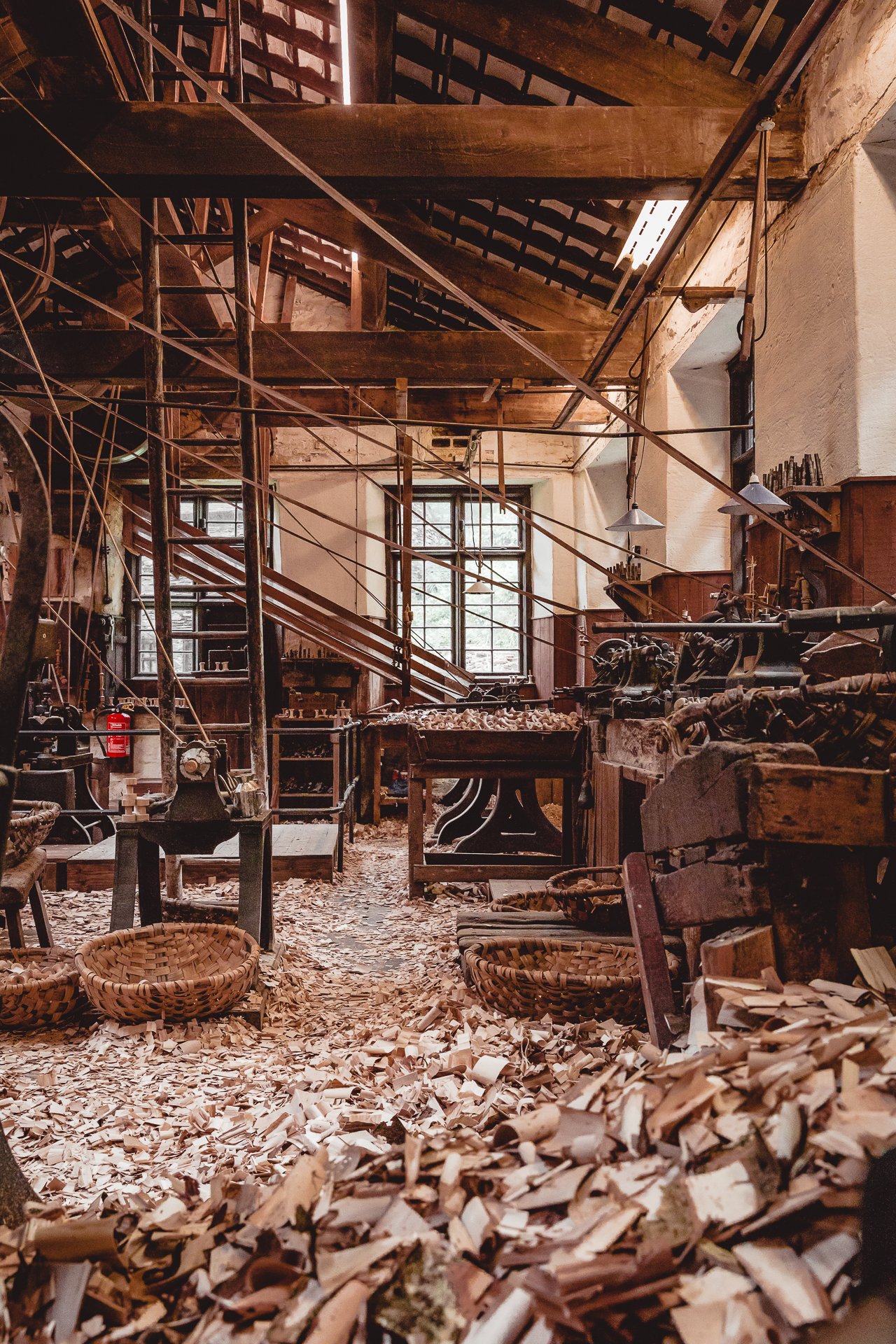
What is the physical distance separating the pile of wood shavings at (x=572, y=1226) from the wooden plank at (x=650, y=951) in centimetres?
55

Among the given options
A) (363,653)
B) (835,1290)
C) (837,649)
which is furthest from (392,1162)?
(363,653)

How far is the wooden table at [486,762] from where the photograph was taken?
5168 mm

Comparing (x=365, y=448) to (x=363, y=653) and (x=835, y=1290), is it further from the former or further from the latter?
(x=835, y=1290)

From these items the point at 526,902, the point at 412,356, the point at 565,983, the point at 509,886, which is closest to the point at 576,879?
the point at 526,902

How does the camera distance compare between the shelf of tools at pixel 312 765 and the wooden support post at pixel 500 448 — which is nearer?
the wooden support post at pixel 500 448

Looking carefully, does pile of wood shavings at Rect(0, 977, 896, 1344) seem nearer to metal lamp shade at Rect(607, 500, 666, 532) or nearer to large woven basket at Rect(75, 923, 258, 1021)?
large woven basket at Rect(75, 923, 258, 1021)

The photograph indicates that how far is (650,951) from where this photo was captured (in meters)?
2.13

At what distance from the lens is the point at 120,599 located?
11.6 metres

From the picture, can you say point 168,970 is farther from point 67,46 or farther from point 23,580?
point 67,46

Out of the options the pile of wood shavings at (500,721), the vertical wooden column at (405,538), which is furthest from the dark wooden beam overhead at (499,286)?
the pile of wood shavings at (500,721)

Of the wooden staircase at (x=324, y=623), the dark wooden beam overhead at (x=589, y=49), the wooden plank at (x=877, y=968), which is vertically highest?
the dark wooden beam overhead at (x=589, y=49)

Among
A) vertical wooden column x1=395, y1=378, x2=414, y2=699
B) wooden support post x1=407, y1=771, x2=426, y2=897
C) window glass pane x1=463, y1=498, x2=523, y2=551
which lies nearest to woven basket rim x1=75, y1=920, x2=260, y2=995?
wooden support post x1=407, y1=771, x2=426, y2=897

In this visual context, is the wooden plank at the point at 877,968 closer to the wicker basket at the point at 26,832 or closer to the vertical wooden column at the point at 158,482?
the wicker basket at the point at 26,832

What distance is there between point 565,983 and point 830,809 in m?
1.37
